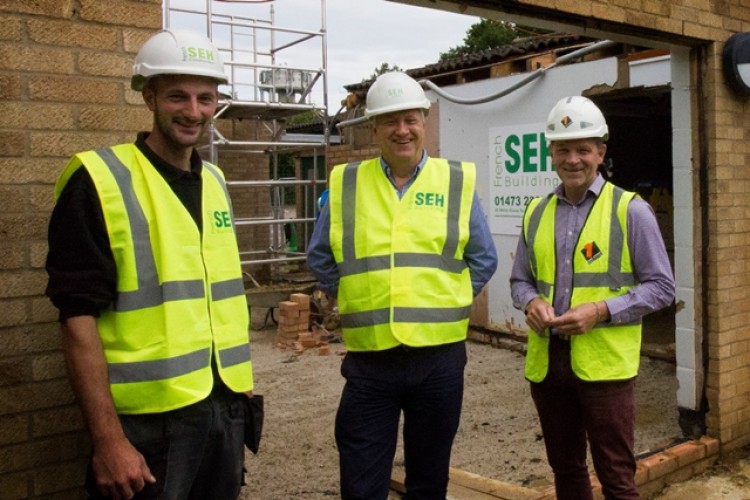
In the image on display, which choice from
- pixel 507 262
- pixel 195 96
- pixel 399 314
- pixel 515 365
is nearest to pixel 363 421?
pixel 399 314

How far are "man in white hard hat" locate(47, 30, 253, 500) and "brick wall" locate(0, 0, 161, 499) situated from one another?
0.98 ft

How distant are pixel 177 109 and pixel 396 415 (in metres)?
1.50

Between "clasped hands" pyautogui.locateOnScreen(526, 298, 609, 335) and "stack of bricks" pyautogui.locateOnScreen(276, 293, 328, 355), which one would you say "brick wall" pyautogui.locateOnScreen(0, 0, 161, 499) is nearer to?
"clasped hands" pyautogui.locateOnScreen(526, 298, 609, 335)

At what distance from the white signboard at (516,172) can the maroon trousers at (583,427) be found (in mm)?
4902

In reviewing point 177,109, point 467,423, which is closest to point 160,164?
point 177,109

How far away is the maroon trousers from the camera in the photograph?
10.3ft

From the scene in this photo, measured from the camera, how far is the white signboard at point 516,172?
809 cm

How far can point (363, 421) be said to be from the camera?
2977mm

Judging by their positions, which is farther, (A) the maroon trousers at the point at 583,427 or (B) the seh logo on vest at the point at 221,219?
(A) the maroon trousers at the point at 583,427

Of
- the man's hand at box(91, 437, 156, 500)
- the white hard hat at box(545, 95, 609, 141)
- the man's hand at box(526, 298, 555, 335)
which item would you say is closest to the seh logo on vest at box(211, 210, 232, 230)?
the man's hand at box(91, 437, 156, 500)

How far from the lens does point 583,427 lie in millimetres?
3357

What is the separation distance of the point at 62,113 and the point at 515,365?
638 centimetres

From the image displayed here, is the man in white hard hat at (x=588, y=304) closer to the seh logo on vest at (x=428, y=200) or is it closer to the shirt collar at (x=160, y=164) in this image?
the seh logo on vest at (x=428, y=200)

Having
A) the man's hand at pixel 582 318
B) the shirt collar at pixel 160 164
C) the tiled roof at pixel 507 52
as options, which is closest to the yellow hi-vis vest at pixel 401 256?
the man's hand at pixel 582 318
